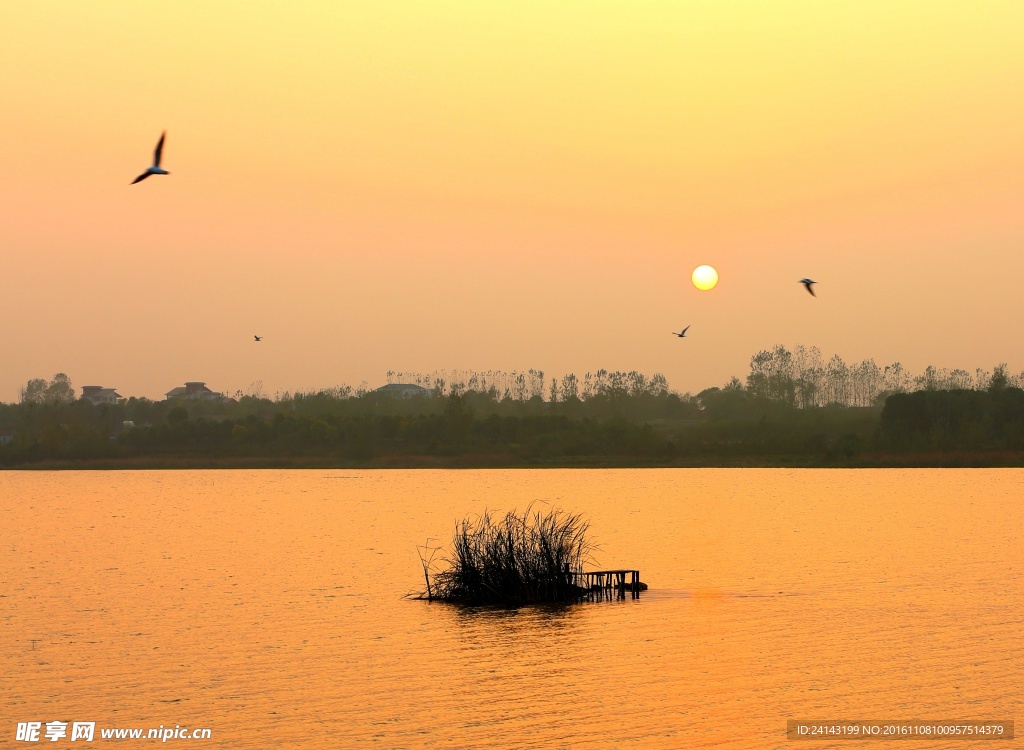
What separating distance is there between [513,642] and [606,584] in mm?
9713

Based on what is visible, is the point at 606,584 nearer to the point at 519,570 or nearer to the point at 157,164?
the point at 519,570

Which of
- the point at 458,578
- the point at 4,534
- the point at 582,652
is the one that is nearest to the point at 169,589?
the point at 458,578

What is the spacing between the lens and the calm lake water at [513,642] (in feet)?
90.4

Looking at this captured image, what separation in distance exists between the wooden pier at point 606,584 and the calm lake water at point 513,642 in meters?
0.76

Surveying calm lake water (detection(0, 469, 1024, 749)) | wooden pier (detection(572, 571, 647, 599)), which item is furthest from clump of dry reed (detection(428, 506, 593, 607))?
calm lake water (detection(0, 469, 1024, 749))

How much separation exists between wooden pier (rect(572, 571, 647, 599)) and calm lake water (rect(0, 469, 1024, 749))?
0.76 meters

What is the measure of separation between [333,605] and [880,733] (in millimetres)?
26385

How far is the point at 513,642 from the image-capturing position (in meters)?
36.1

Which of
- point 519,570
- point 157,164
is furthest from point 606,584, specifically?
point 157,164

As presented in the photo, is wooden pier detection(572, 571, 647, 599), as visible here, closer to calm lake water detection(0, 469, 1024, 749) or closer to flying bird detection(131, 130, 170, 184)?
calm lake water detection(0, 469, 1024, 749)

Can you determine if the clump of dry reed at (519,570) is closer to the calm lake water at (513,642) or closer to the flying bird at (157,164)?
the calm lake water at (513,642)

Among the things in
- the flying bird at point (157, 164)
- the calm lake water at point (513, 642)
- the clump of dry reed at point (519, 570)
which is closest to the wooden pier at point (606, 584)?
the calm lake water at point (513, 642)

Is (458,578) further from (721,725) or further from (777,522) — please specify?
(777,522)

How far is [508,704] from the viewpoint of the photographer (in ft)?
93.9
